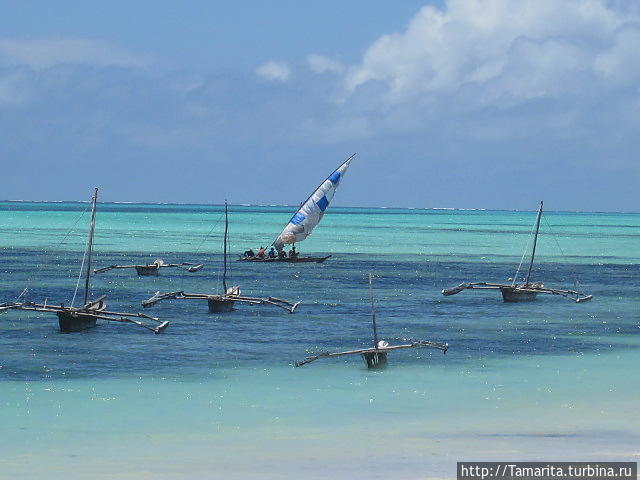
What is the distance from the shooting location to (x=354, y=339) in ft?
162

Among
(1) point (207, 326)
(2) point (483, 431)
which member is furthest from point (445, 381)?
(1) point (207, 326)

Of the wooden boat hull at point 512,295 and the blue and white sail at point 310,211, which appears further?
the blue and white sail at point 310,211

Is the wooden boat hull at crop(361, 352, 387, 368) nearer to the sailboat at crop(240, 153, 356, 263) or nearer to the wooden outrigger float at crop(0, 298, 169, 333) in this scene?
the wooden outrigger float at crop(0, 298, 169, 333)

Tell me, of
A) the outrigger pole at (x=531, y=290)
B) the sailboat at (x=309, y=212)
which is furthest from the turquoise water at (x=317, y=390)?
the sailboat at (x=309, y=212)

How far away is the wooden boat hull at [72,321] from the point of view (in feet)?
161

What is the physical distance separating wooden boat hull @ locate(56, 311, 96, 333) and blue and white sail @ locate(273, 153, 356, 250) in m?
51.5

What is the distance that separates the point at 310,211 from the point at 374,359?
61454 millimetres

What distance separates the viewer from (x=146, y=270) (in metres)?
85.4

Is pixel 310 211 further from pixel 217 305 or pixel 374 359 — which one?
pixel 374 359

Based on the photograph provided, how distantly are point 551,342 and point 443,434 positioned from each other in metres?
20.4

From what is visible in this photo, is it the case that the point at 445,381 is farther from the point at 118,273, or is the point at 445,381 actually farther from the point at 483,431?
the point at 118,273

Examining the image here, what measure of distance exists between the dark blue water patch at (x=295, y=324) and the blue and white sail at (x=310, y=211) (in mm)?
11230

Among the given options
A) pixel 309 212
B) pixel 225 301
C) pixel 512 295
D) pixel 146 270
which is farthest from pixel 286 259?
pixel 225 301

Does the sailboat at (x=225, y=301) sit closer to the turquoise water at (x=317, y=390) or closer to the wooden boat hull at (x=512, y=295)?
the turquoise water at (x=317, y=390)
